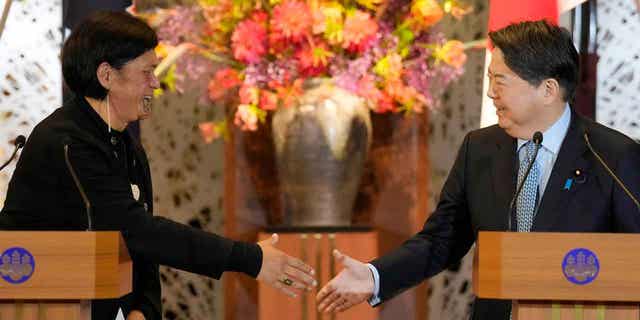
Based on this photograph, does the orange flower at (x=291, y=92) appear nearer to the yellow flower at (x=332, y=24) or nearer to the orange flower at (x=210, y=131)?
the yellow flower at (x=332, y=24)

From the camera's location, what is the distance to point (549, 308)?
2.39 meters

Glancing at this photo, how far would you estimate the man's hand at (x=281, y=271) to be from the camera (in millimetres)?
2967

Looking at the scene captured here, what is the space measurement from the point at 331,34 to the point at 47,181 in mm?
1514

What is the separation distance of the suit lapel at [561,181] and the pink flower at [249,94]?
1516 mm

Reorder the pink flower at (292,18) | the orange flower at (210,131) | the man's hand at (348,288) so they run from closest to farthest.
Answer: the man's hand at (348,288), the pink flower at (292,18), the orange flower at (210,131)

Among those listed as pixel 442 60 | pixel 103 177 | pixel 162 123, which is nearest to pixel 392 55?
pixel 442 60

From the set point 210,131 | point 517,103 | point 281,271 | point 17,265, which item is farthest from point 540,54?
point 210,131

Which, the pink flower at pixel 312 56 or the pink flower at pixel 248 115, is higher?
the pink flower at pixel 312 56

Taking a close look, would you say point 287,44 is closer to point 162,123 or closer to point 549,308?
point 162,123

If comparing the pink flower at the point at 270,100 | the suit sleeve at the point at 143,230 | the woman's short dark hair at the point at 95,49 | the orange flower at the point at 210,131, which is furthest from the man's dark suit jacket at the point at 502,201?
the orange flower at the point at 210,131

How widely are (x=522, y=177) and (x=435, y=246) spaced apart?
0.34 meters

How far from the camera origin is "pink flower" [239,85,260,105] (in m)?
4.14

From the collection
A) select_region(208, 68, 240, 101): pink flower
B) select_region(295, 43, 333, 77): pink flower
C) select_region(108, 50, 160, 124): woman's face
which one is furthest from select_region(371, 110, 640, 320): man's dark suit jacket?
select_region(208, 68, 240, 101): pink flower

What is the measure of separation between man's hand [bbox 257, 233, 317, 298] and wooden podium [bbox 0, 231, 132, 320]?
26.2 inches
